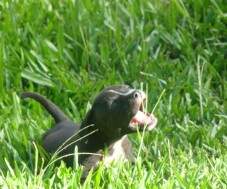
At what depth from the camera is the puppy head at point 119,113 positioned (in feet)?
17.9

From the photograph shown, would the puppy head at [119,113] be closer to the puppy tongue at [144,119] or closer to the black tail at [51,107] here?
the puppy tongue at [144,119]

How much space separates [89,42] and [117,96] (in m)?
1.97

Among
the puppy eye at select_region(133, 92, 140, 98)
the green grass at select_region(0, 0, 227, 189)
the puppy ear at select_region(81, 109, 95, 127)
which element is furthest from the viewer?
the green grass at select_region(0, 0, 227, 189)

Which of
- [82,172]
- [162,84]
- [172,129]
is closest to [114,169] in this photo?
[82,172]

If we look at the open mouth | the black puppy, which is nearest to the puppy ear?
the black puppy

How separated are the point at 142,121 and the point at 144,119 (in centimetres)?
2

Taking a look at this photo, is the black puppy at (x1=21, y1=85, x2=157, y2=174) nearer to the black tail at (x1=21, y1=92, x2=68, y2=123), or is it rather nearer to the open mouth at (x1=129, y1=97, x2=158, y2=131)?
the open mouth at (x1=129, y1=97, x2=158, y2=131)

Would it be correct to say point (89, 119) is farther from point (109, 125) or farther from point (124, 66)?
point (124, 66)

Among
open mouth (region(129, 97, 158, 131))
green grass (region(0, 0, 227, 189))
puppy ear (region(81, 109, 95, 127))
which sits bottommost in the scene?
green grass (region(0, 0, 227, 189))

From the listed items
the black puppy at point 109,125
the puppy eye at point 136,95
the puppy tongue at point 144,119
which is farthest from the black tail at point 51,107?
the puppy eye at point 136,95

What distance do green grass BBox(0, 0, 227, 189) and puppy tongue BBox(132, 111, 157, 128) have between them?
28 cm

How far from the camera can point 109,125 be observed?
18.5ft

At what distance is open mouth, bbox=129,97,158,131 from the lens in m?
5.52

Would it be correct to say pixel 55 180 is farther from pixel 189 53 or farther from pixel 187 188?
pixel 189 53
